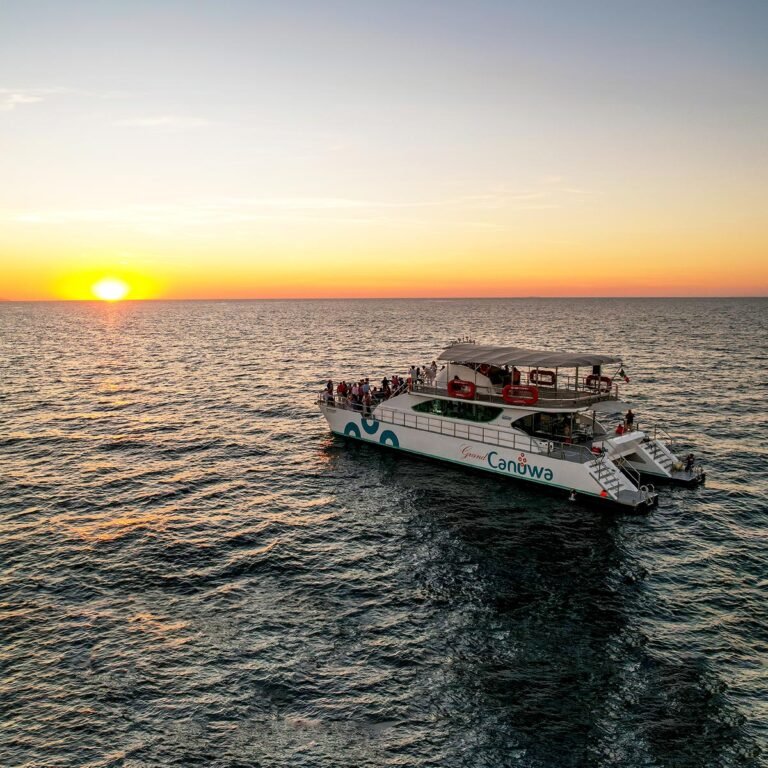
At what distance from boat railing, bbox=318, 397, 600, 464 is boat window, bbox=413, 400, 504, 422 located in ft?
1.79

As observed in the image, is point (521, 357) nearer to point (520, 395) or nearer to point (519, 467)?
point (520, 395)

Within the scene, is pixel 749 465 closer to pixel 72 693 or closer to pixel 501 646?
pixel 501 646

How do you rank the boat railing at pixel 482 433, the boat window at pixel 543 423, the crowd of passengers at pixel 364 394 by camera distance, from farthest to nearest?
the crowd of passengers at pixel 364 394, the boat window at pixel 543 423, the boat railing at pixel 482 433

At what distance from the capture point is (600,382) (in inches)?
1282

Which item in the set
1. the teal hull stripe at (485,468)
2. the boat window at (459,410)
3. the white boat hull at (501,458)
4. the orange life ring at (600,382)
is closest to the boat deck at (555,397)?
the orange life ring at (600,382)

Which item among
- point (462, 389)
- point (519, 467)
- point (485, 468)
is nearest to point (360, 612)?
point (519, 467)

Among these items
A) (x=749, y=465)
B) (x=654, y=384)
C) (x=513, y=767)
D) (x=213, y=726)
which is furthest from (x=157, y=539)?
(x=654, y=384)

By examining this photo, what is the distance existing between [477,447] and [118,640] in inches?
796

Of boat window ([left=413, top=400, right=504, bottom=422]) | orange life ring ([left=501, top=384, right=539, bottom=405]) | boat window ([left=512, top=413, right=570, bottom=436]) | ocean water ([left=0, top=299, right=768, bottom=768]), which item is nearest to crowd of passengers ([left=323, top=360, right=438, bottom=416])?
boat window ([left=413, top=400, right=504, bottom=422])

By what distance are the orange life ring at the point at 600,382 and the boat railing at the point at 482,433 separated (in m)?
4.12

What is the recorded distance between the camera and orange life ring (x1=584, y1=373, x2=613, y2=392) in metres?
32.2

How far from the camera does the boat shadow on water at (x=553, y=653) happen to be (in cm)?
1351

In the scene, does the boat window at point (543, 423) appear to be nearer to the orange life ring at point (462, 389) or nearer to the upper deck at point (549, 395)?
the upper deck at point (549, 395)

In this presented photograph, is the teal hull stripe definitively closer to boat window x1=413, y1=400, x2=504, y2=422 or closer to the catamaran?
the catamaran
